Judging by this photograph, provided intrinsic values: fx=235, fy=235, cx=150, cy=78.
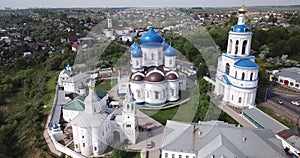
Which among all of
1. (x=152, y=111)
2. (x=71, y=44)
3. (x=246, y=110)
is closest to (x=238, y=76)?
(x=246, y=110)

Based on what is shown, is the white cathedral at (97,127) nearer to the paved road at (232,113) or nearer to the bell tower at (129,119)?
the bell tower at (129,119)

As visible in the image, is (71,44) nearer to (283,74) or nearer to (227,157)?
(283,74)

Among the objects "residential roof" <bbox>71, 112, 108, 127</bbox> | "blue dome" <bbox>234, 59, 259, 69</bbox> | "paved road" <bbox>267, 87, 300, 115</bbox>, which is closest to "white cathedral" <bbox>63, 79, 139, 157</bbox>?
"residential roof" <bbox>71, 112, 108, 127</bbox>

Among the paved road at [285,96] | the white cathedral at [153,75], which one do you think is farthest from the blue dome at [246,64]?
the white cathedral at [153,75]

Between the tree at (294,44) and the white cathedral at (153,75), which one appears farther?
the tree at (294,44)

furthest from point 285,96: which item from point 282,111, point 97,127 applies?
point 97,127

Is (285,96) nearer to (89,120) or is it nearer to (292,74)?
(292,74)
